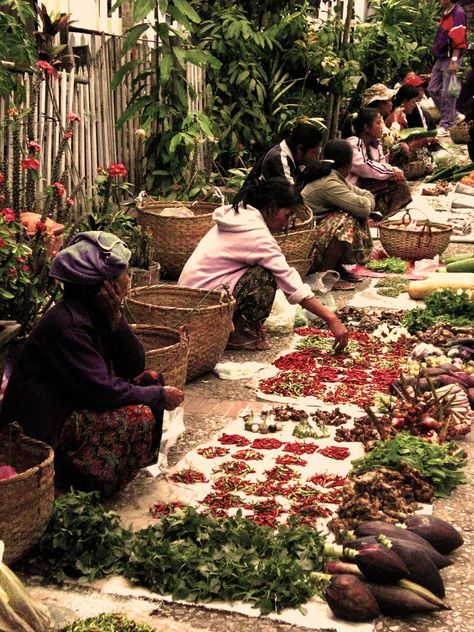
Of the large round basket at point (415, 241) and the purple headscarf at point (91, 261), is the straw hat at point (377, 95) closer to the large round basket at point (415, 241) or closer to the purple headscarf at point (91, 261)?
the large round basket at point (415, 241)

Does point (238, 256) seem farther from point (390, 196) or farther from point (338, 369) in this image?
point (390, 196)

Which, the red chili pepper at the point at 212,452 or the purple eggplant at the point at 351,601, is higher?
the purple eggplant at the point at 351,601

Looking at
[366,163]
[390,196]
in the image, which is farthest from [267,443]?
[390,196]

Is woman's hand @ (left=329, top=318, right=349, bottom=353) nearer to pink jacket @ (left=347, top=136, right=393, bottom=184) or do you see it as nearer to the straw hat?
pink jacket @ (left=347, top=136, right=393, bottom=184)

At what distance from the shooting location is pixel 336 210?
856 cm

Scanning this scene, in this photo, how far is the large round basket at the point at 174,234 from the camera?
827 centimetres

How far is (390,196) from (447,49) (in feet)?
25.7

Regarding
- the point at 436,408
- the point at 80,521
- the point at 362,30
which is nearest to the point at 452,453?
the point at 436,408

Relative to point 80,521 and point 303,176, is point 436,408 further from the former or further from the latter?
point 303,176

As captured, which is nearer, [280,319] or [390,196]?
[280,319]

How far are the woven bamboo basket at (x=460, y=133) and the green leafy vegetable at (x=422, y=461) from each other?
42.6 ft

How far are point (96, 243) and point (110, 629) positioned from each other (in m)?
1.67

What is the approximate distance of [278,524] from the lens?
423cm

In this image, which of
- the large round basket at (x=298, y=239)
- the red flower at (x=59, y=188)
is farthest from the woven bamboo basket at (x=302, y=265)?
the red flower at (x=59, y=188)
